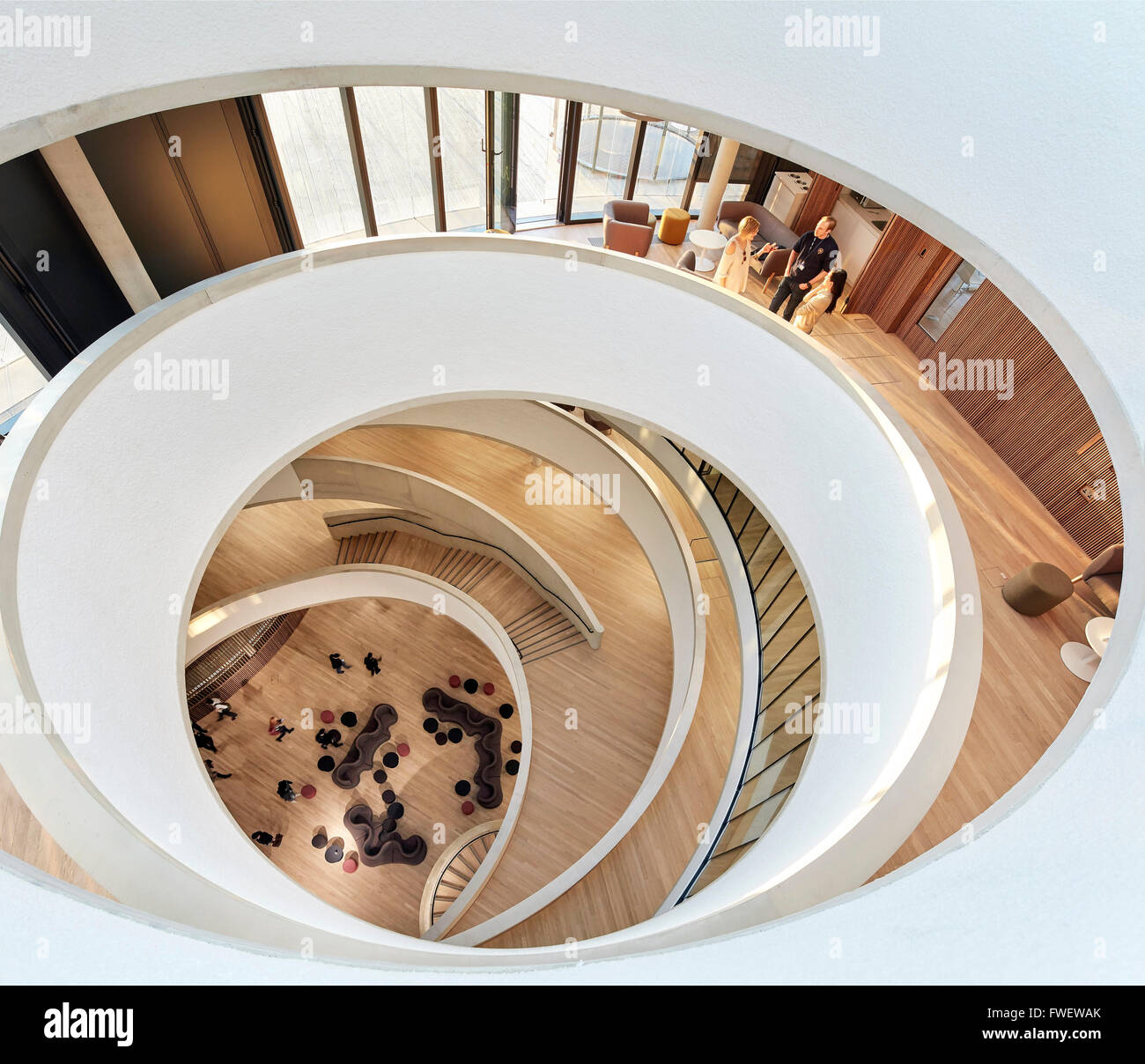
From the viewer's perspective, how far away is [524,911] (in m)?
7.62

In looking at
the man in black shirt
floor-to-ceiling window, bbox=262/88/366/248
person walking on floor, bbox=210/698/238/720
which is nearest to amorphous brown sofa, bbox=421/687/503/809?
person walking on floor, bbox=210/698/238/720

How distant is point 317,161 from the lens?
8203 mm

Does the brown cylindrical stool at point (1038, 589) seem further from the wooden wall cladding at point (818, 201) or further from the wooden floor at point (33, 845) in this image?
the wooden wall cladding at point (818, 201)

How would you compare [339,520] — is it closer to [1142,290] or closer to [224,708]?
[224,708]

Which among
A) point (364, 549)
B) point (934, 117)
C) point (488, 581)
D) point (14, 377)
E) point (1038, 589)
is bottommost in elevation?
point (1038, 589)

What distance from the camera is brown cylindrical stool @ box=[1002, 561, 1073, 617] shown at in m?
5.27

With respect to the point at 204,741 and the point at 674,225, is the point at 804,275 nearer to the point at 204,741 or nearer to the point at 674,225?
→ the point at 674,225

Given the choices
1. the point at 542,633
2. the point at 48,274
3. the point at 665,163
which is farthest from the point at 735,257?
the point at 48,274

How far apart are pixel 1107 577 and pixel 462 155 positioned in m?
9.09

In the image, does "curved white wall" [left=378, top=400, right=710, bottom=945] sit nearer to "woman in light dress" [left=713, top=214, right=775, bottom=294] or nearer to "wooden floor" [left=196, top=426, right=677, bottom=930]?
"wooden floor" [left=196, top=426, right=677, bottom=930]

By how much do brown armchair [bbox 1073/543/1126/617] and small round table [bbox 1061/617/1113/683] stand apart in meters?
0.30

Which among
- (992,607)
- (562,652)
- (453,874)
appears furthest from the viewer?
(453,874)
